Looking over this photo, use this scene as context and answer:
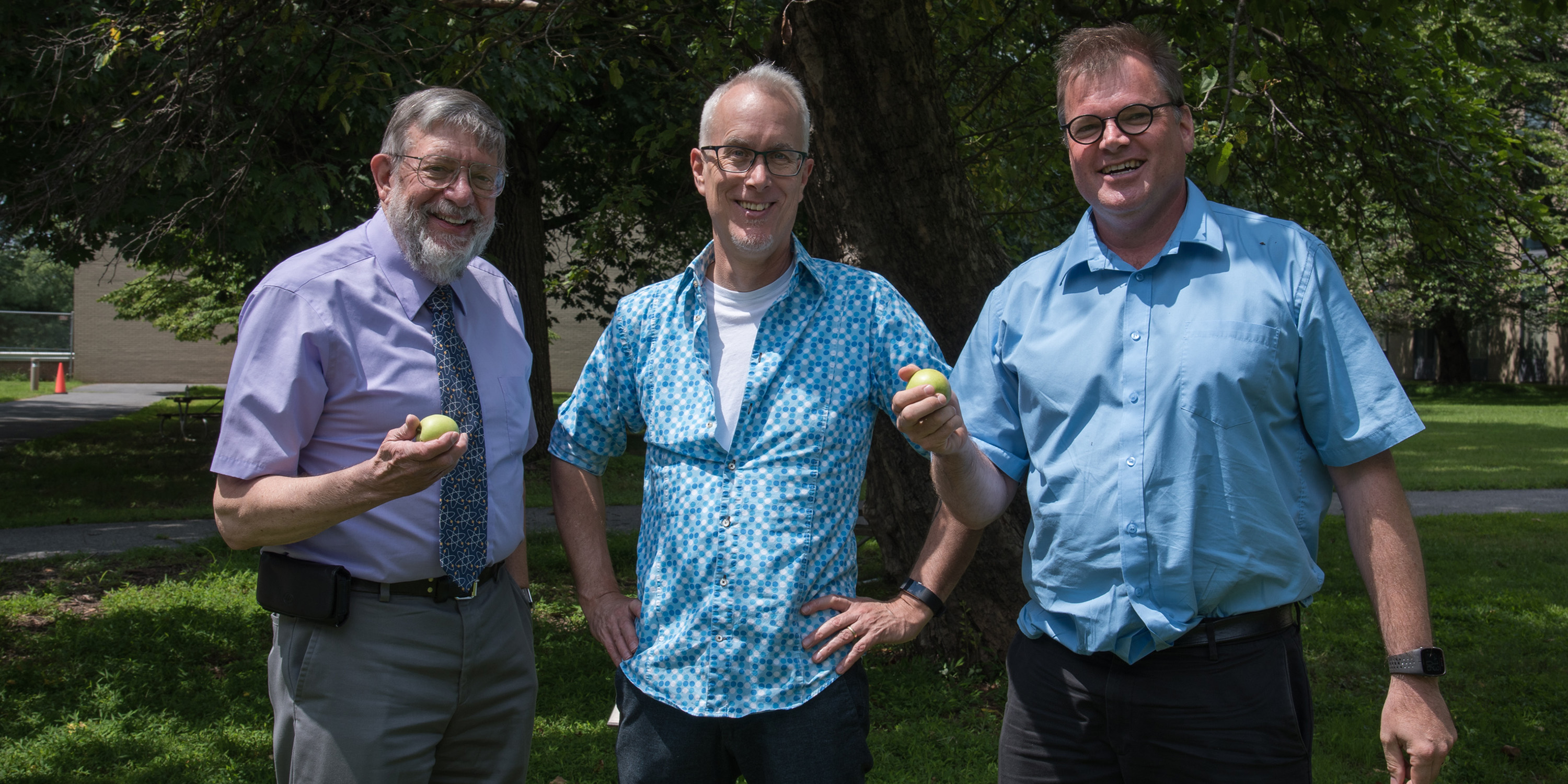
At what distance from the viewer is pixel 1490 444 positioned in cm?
1700

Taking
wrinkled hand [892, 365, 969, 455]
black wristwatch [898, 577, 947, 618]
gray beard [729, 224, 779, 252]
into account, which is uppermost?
gray beard [729, 224, 779, 252]

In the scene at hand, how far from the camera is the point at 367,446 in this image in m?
2.29

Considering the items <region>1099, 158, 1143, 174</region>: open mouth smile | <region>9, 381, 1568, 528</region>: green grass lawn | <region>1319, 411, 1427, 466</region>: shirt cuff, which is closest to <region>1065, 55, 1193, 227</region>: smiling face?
<region>1099, 158, 1143, 174</region>: open mouth smile

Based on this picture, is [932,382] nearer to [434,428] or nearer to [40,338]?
[434,428]

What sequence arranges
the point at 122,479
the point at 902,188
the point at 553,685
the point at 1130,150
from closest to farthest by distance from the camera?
the point at 1130,150 < the point at 902,188 < the point at 553,685 < the point at 122,479

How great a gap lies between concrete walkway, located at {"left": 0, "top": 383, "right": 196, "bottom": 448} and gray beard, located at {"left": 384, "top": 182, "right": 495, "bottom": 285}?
1607cm

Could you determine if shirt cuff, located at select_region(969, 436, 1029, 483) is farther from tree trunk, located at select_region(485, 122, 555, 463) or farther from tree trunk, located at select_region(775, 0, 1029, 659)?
tree trunk, located at select_region(485, 122, 555, 463)

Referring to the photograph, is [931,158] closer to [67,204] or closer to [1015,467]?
[1015,467]

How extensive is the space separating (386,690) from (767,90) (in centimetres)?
156

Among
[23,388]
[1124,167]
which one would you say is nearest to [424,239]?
[1124,167]

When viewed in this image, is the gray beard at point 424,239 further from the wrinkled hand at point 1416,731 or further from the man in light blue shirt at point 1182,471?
the wrinkled hand at point 1416,731

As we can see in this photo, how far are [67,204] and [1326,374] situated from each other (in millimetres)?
8184

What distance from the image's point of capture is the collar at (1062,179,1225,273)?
6.97ft

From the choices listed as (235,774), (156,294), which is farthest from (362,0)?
(156,294)
